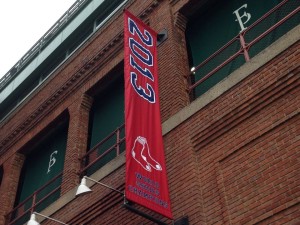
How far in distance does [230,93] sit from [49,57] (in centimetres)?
984

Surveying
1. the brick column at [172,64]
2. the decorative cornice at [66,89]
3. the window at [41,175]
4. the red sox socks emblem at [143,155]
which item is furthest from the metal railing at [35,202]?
the red sox socks emblem at [143,155]

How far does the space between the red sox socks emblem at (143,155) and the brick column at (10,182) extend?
7464mm

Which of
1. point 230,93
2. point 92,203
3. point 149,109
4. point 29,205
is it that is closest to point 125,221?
point 92,203

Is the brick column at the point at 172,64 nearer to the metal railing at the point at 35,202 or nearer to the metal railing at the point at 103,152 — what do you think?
the metal railing at the point at 103,152

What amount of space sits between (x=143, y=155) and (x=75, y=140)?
16.9ft

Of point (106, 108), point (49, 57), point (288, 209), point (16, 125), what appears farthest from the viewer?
point (49, 57)

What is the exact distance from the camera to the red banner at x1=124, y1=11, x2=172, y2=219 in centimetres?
732

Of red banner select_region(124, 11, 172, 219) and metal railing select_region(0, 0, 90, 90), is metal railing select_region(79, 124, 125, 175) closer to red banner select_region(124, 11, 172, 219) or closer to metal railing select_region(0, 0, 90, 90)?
red banner select_region(124, 11, 172, 219)

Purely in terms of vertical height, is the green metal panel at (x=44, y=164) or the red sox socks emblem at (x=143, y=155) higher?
the green metal panel at (x=44, y=164)

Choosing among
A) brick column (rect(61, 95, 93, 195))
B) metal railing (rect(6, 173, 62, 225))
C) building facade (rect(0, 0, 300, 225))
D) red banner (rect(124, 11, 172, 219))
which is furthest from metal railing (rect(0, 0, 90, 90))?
red banner (rect(124, 11, 172, 219))

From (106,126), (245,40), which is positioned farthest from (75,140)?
(245,40)

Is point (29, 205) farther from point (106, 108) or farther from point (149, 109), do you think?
point (149, 109)

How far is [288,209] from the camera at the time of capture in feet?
22.1

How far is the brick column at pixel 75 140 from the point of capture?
1184cm
